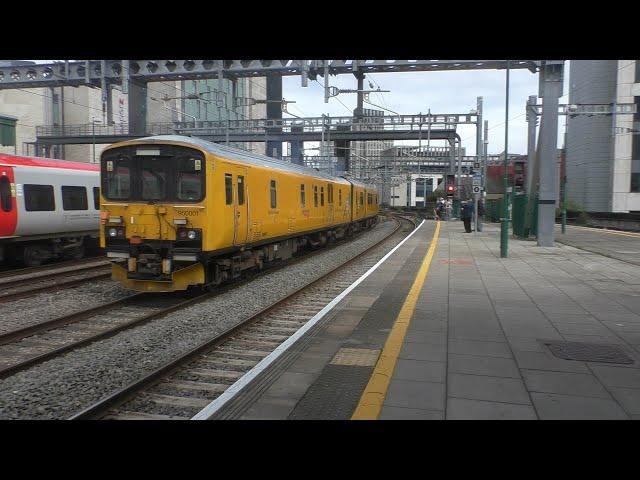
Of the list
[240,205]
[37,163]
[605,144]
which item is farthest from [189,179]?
[605,144]

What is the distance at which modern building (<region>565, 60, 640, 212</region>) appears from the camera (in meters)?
48.8

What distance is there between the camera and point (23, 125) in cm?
4472

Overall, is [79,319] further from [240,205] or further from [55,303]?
[240,205]

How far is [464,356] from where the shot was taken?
21.4ft

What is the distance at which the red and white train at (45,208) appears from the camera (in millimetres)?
14461

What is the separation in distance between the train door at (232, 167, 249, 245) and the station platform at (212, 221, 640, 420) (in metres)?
2.82

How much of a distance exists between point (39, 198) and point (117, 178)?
5.83 m

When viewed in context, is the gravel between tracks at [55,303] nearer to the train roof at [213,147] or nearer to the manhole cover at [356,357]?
the train roof at [213,147]

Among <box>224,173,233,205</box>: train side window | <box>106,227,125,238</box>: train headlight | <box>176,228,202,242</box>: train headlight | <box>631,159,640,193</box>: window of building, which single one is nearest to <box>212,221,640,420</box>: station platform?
<box>176,228,202,242</box>: train headlight

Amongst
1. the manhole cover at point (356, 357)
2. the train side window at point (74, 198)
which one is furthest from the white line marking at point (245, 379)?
the train side window at point (74, 198)

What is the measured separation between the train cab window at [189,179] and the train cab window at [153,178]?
301 millimetres
